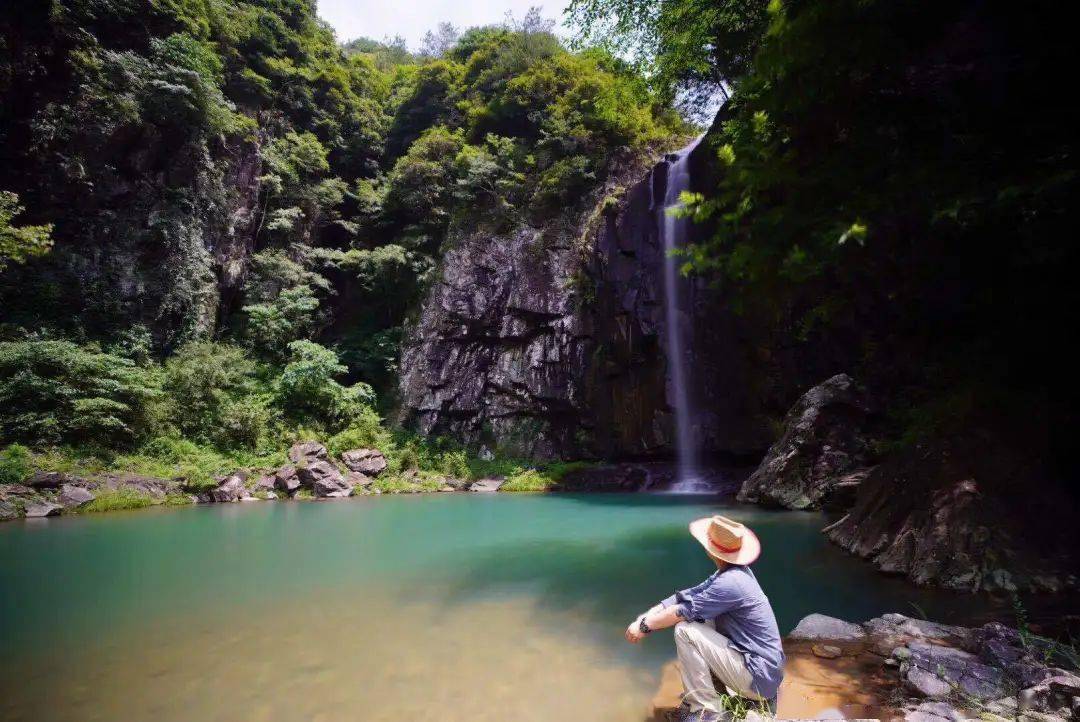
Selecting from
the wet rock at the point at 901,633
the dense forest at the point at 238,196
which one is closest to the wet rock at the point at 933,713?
the wet rock at the point at 901,633

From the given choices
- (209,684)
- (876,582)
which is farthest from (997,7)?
(209,684)

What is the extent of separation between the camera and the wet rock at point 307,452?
1628 cm

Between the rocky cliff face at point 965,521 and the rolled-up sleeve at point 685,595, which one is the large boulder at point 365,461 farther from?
the rolled-up sleeve at point 685,595

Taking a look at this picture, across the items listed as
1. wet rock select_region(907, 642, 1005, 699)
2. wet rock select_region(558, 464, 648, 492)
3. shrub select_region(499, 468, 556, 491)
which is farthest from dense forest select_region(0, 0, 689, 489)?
wet rock select_region(907, 642, 1005, 699)

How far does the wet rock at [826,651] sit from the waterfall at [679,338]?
44.2 ft

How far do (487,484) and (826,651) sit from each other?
14.9 metres

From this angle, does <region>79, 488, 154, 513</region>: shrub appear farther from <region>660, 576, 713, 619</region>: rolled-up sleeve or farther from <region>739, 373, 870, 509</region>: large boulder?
<region>739, 373, 870, 509</region>: large boulder

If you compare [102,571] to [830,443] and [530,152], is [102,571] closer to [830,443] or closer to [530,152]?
[830,443]

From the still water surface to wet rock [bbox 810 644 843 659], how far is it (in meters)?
0.72

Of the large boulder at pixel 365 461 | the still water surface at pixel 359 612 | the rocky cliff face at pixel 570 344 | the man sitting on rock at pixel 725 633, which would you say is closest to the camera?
the man sitting on rock at pixel 725 633

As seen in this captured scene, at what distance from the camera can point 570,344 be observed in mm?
19875

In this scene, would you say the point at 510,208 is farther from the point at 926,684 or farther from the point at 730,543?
the point at 926,684

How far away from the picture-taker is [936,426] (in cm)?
646

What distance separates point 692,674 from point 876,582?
4.30 metres
